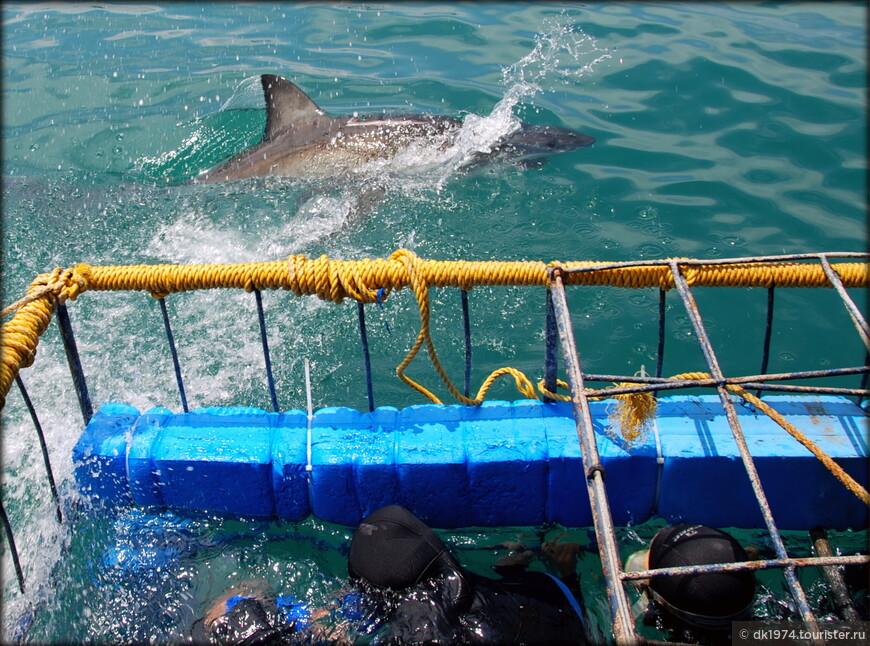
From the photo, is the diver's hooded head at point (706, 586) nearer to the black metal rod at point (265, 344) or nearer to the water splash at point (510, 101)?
the black metal rod at point (265, 344)

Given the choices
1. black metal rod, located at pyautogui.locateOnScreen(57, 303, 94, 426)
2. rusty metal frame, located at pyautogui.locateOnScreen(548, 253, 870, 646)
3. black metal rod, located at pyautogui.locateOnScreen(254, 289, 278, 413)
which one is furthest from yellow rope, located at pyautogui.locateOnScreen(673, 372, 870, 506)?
black metal rod, located at pyautogui.locateOnScreen(57, 303, 94, 426)

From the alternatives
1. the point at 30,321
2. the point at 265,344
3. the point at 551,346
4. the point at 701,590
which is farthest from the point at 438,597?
the point at 30,321

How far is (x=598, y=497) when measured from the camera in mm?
2295

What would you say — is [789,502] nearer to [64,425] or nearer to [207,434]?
[207,434]

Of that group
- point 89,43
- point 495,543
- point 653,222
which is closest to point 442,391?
point 495,543

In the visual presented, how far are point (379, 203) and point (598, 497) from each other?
5066 millimetres

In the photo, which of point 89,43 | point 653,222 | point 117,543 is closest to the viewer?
point 117,543

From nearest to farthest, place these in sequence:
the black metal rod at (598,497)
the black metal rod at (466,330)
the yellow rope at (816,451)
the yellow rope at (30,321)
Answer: the black metal rod at (598,497), the yellow rope at (816,451), the yellow rope at (30,321), the black metal rod at (466,330)

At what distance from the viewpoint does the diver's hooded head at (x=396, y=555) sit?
9.17 ft

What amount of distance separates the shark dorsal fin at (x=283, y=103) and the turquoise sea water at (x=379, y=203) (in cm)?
84

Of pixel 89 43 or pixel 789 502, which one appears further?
pixel 89 43

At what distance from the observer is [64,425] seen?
4051 mm

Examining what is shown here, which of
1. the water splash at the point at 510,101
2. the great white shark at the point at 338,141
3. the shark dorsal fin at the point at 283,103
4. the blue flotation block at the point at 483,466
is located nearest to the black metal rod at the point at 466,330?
the blue flotation block at the point at 483,466

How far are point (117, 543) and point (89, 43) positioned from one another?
1012 cm
